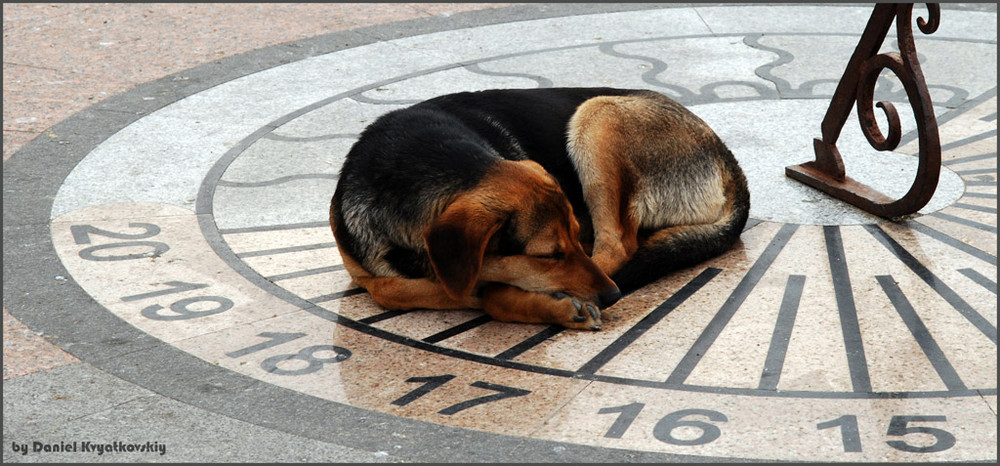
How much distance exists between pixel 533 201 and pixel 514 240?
172 mm

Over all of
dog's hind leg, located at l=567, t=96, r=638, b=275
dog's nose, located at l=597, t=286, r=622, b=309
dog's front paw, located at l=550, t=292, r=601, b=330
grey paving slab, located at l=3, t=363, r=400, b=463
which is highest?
dog's hind leg, located at l=567, t=96, r=638, b=275

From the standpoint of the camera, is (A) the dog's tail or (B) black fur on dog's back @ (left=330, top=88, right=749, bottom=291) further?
(A) the dog's tail

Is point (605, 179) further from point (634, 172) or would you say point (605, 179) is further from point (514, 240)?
point (514, 240)

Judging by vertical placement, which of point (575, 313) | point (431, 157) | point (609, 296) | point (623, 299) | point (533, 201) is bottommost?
point (623, 299)

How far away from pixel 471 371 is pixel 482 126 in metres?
1.30

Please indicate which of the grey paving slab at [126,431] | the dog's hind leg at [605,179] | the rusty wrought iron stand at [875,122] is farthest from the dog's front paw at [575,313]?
the rusty wrought iron stand at [875,122]

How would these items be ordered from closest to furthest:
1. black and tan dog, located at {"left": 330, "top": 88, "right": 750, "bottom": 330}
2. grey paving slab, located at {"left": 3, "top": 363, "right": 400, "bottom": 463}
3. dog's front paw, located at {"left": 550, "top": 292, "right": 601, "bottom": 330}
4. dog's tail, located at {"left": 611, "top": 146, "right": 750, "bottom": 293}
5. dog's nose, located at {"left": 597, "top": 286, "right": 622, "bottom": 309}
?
grey paving slab, located at {"left": 3, "top": 363, "right": 400, "bottom": 463} < black and tan dog, located at {"left": 330, "top": 88, "right": 750, "bottom": 330} < dog's nose, located at {"left": 597, "top": 286, "right": 622, "bottom": 309} < dog's front paw, located at {"left": 550, "top": 292, "right": 601, "bottom": 330} < dog's tail, located at {"left": 611, "top": 146, "right": 750, "bottom": 293}

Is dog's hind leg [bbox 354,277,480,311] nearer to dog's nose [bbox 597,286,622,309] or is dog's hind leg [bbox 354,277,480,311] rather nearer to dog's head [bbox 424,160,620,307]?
dog's head [bbox 424,160,620,307]

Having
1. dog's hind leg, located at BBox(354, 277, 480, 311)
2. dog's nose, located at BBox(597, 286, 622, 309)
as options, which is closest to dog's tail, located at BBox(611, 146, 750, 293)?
dog's nose, located at BBox(597, 286, 622, 309)

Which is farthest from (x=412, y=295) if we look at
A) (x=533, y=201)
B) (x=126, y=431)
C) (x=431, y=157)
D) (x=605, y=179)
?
(x=126, y=431)

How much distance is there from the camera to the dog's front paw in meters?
4.60

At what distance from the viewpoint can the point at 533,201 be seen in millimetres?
4359

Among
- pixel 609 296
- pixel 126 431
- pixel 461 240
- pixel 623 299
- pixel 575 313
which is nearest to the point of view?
pixel 126 431

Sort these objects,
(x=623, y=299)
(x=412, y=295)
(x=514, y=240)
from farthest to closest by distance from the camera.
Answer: (x=623, y=299), (x=412, y=295), (x=514, y=240)
